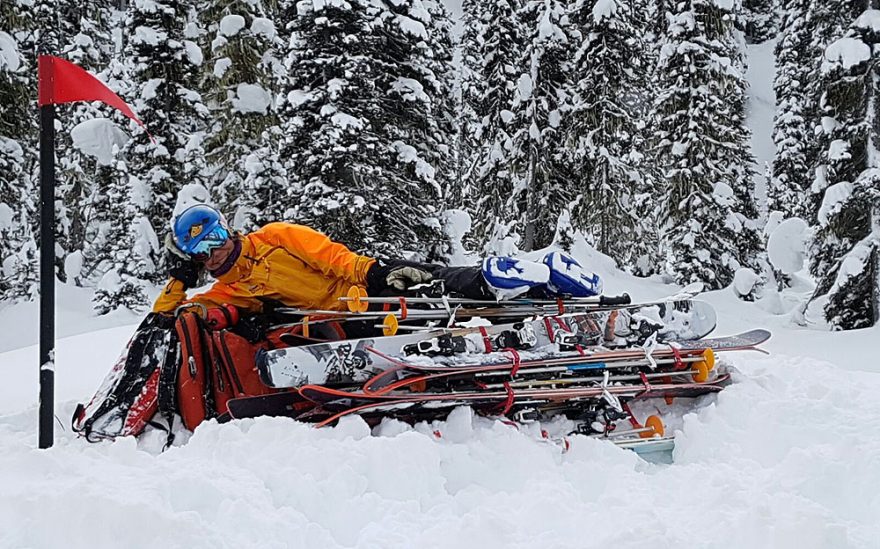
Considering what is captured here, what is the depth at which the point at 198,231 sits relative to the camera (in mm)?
4785

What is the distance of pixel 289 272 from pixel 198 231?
2.40ft

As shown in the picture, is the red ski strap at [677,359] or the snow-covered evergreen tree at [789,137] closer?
the red ski strap at [677,359]

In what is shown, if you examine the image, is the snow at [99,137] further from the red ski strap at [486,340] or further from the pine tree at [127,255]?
the red ski strap at [486,340]

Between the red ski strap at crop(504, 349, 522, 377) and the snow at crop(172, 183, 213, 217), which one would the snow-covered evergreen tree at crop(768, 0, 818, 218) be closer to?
the snow at crop(172, 183, 213, 217)

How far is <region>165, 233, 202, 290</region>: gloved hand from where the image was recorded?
477 cm

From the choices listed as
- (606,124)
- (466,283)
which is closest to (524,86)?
(606,124)

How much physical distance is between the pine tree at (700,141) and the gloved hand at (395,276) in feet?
40.6

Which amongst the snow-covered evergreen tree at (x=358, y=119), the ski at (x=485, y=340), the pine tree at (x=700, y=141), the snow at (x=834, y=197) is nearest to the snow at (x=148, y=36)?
the snow-covered evergreen tree at (x=358, y=119)

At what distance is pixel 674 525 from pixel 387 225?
9.99m

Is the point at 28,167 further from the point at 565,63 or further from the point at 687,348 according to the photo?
the point at 687,348

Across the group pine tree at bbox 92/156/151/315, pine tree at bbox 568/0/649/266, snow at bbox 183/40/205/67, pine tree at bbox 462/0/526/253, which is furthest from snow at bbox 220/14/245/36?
pine tree at bbox 568/0/649/266

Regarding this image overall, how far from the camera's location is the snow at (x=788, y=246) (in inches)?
482

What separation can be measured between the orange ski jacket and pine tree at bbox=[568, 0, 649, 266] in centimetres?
1340

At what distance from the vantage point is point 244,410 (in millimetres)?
3811
